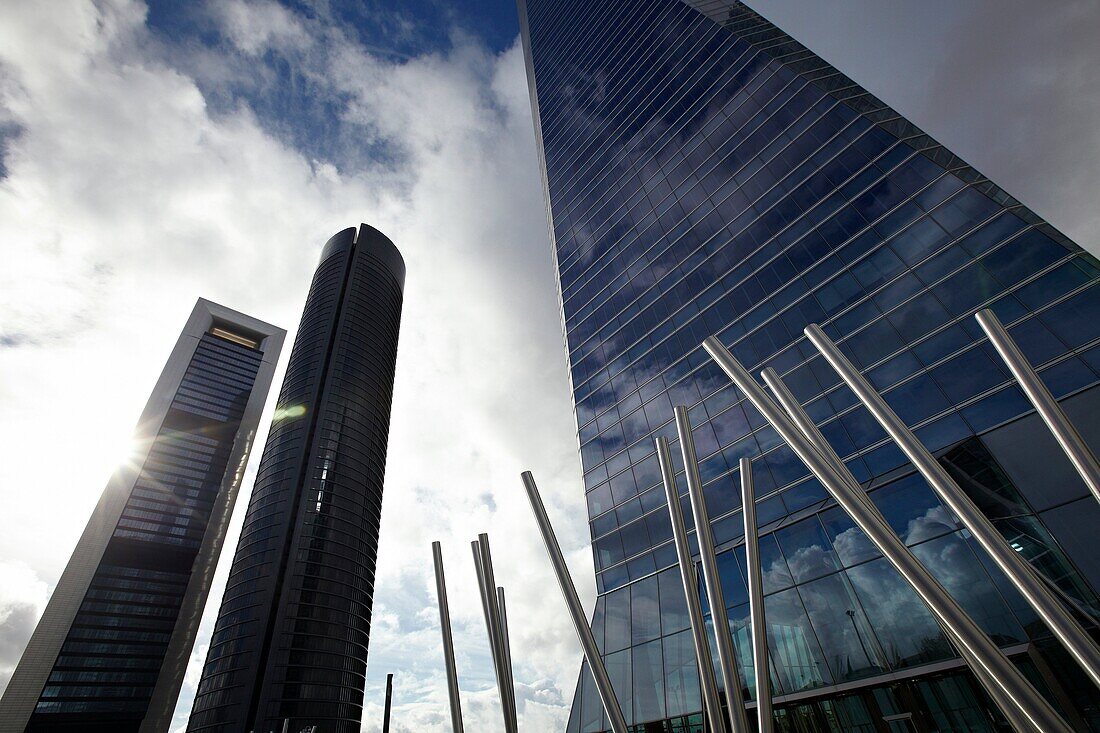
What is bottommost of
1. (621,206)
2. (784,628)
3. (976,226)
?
(784,628)

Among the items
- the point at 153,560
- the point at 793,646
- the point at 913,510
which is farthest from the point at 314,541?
the point at 913,510

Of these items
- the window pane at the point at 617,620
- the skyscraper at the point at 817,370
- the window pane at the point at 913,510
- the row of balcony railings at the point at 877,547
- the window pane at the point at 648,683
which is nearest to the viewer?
Result: the row of balcony railings at the point at 877,547

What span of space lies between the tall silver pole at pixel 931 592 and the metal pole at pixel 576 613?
7348 mm

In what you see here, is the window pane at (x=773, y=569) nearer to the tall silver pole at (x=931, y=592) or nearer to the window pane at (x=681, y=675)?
the window pane at (x=681, y=675)

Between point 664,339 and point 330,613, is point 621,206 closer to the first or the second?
point 664,339

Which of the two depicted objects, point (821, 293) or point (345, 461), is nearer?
point (821, 293)

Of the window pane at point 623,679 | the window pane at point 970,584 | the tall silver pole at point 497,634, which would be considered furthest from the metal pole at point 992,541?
the window pane at point 623,679

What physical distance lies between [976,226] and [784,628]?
18.5 meters

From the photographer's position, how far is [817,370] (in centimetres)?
2630

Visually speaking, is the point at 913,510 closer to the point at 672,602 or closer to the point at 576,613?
the point at 672,602

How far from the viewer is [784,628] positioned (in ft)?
66.1

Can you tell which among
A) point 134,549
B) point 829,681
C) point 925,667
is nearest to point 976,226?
point 925,667

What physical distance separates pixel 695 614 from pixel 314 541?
341ft

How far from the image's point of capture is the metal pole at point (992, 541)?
321 inches
